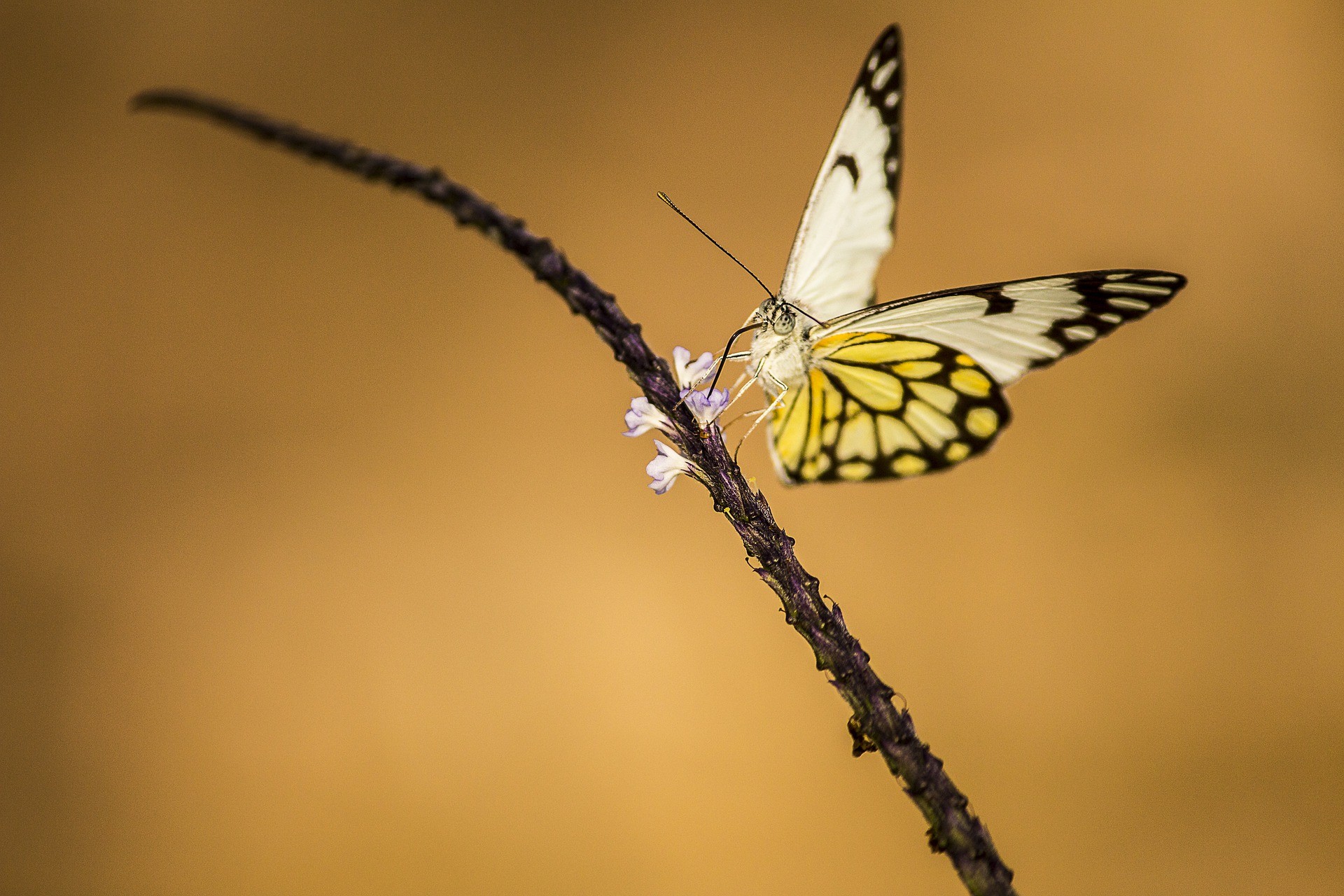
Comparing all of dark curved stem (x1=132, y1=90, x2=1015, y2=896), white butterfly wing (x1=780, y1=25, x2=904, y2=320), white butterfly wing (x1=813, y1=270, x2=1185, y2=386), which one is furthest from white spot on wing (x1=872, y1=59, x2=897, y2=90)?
dark curved stem (x1=132, y1=90, x2=1015, y2=896)

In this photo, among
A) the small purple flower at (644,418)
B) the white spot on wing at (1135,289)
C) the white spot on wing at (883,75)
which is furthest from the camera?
the white spot on wing at (883,75)

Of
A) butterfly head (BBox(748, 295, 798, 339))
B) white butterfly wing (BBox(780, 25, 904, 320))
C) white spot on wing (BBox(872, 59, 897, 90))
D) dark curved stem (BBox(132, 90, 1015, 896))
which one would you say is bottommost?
dark curved stem (BBox(132, 90, 1015, 896))

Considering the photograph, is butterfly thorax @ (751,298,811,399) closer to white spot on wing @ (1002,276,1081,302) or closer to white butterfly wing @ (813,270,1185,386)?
white butterfly wing @ (813,270,1185,386)

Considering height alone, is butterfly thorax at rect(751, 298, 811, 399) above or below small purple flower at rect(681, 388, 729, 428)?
above

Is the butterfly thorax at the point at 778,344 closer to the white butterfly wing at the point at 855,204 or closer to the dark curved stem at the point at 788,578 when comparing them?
the white butterfly wing at the point at 855,204

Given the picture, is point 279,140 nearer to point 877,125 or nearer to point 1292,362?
point 877,125

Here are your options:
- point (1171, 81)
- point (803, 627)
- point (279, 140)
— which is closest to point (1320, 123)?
point (1171, 81)

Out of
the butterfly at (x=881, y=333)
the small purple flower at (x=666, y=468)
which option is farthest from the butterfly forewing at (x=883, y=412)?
the small purple flower at (x=666, y=468)
